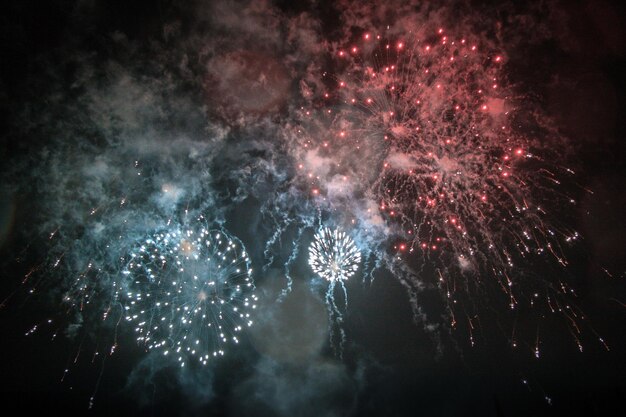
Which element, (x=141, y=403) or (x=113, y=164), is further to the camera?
(x=141, y=403)

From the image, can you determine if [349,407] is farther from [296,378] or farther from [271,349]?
[271,349]

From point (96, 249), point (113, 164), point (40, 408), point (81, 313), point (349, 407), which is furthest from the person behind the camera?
point (349, 407)

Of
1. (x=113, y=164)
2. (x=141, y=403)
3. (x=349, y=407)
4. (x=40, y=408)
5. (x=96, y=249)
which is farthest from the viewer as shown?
(x=349, y=407)

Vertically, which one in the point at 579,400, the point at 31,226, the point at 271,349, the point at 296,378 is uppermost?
the point at 31,226

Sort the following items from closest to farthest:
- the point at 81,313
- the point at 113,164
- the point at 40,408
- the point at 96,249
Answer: the point at 113,164 < the point at 96,249 < the point at 81,313 < the point at 40,408

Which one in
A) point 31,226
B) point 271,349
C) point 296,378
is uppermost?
point 31,226

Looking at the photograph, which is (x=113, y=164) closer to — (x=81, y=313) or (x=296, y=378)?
(x=81, y=313)

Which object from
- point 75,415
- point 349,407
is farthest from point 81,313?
point 349,407

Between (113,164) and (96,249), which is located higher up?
(113,164)

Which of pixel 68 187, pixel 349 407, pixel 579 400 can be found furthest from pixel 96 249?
pixel 579 400
